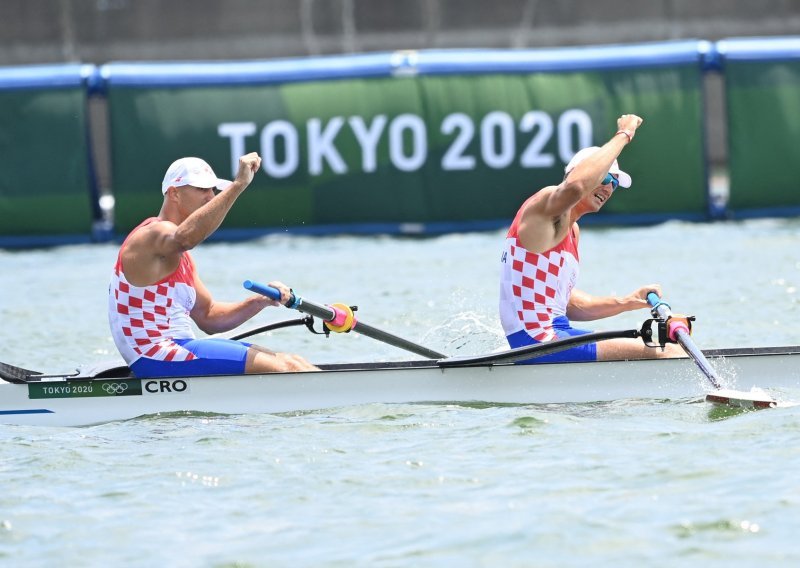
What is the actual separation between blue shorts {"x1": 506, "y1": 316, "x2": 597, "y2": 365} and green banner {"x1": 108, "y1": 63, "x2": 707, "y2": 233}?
7.54 meters

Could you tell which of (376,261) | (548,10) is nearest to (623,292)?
(376,261)

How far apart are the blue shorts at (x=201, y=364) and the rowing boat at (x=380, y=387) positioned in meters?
0.06

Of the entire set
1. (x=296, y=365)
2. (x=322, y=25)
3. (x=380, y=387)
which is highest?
(x=322, y=25)

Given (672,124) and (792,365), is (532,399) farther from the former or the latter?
(672,124)

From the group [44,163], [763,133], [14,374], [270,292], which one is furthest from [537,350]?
[44,163]

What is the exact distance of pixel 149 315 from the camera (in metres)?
7.25

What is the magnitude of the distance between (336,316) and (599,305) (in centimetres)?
141

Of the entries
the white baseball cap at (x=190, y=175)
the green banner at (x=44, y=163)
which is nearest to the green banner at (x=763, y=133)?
the green banner at (x=44, y=163)

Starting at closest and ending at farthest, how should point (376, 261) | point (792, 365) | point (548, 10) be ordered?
point (792, 365) → point (376, 261) → point (548, 10)

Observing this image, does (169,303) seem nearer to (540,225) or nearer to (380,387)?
(380,387)

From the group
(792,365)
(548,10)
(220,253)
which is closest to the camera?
(792,365)

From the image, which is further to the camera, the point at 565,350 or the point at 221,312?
→ the point at 221,312

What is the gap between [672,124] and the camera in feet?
49.0

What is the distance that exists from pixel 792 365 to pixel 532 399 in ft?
4.24
